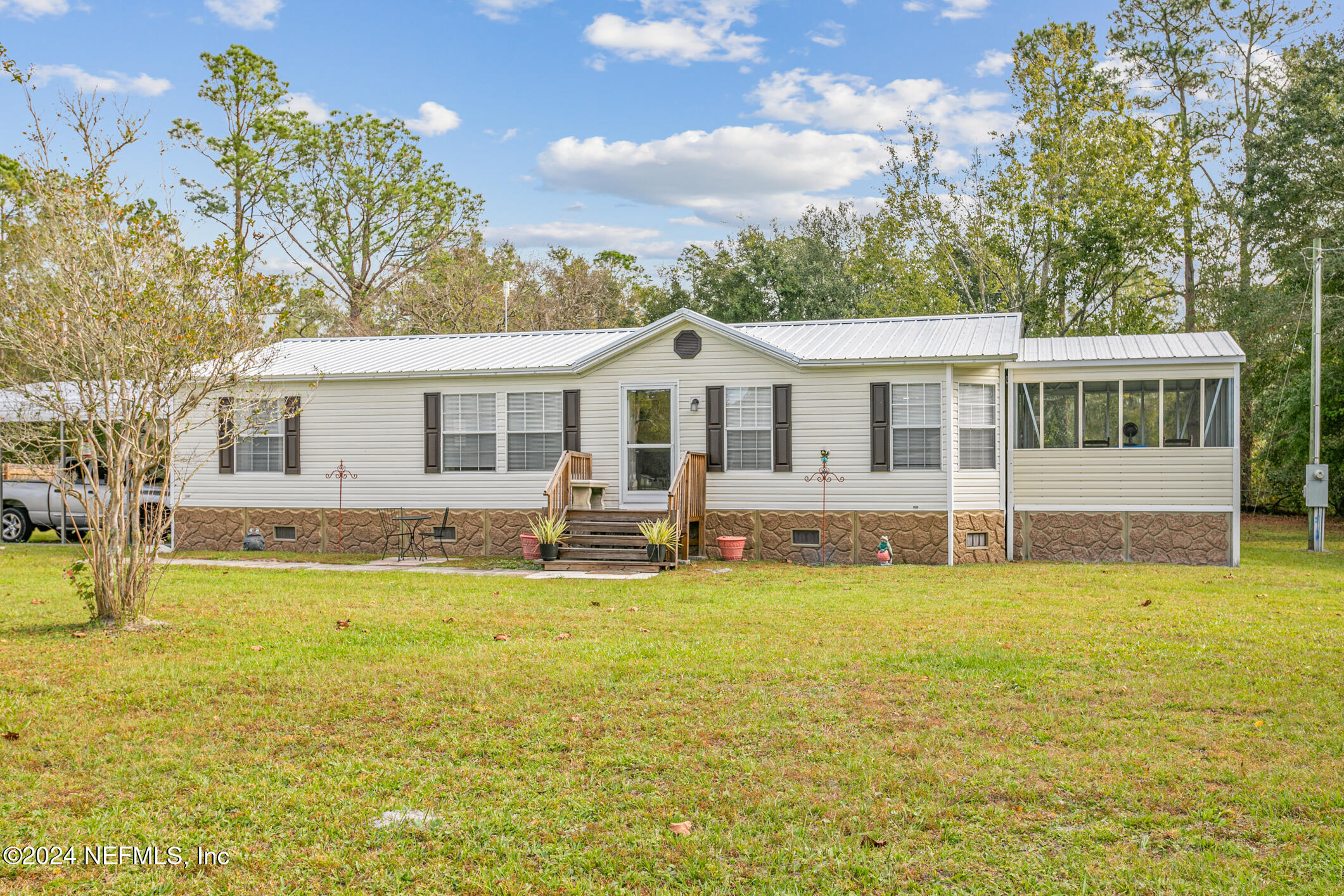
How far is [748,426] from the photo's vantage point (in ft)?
50.9

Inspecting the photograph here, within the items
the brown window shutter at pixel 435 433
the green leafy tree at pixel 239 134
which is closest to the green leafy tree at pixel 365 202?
the green leafy tree at pixel 239 134

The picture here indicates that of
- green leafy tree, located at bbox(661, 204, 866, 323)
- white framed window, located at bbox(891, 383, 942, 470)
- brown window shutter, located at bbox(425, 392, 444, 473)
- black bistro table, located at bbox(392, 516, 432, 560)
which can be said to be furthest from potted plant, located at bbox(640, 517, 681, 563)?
green leafy tree, located at bbox(661, 204, 866, 323)

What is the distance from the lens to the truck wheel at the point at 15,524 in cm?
1894

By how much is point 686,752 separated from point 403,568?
9848 mm

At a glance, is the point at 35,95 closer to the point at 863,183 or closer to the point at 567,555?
the point at 567,555

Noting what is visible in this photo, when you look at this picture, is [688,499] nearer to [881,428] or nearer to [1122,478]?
[881,428]

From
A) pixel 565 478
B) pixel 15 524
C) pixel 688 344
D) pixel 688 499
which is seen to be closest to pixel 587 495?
pixel 565 478

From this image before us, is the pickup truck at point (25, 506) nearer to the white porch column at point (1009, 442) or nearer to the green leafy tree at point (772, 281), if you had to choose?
the white porch column at point (1009, 442)

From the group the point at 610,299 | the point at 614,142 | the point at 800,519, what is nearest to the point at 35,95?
the point at 800,519

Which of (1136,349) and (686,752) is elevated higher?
(1136,349)

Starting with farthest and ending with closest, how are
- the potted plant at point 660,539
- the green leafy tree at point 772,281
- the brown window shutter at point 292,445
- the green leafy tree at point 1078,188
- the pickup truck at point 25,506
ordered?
the green leafy tree at point 772,281 → the green leafy tree at point 1078,188 → the pickup truck at point 25,506 → the brown window shutter at point 292,445 → the potted plant at point 660,539

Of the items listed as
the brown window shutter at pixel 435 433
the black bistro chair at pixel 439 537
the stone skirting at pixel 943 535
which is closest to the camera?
the stone skirting at pixel 943 535

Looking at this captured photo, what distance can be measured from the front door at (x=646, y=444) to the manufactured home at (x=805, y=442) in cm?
3

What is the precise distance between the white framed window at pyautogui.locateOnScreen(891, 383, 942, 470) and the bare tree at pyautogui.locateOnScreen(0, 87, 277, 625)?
929 cm
